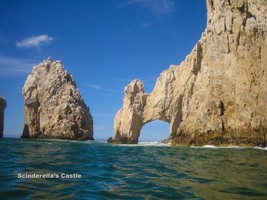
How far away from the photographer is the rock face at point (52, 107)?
91750 mm

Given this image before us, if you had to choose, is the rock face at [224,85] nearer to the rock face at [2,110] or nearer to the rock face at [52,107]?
the rock face at [52,107]

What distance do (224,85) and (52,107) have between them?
57858 mm

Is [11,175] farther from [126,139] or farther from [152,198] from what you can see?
[126,139]

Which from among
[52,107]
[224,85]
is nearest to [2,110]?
[52,107]

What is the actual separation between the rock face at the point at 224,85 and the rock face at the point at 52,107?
2994cm

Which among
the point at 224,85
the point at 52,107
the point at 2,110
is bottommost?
the point at 52,107

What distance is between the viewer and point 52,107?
9469cm

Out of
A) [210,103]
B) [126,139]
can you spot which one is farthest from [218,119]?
[126,139]

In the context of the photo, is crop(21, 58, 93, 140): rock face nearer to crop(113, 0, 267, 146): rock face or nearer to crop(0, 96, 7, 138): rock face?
crop(0, 96, 7, 138): rock face

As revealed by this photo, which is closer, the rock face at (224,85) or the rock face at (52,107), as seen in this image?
the rock face at (224,85)

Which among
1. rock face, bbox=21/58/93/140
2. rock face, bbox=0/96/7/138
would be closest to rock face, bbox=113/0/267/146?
rock face, bbox=21/58/93/140

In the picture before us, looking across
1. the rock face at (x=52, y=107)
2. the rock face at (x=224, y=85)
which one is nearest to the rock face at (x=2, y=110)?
the rock face at (x=52, y=107)

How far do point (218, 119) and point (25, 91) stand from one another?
219ft

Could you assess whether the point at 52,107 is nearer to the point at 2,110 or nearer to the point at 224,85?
the point at 2,110
